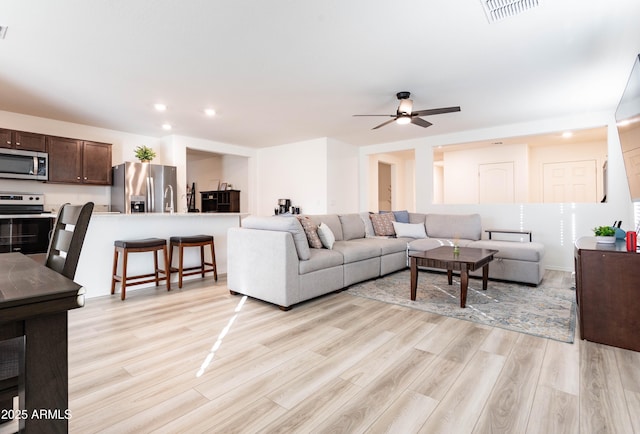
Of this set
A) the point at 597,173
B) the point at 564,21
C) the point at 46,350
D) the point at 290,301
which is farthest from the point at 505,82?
the point at 597,173

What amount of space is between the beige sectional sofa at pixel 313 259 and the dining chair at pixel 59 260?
1.88m

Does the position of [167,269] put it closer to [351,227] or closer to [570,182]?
[351,227]

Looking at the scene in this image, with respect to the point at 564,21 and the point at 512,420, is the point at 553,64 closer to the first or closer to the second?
the point at 564,21

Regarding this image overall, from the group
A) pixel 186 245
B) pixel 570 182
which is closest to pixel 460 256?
pixel 186 245

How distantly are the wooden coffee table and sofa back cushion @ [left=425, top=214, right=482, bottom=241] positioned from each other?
56.5 inches

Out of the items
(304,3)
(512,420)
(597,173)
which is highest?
(304,3)

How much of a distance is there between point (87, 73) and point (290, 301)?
10.5 ft

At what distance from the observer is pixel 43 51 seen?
2.80 metres

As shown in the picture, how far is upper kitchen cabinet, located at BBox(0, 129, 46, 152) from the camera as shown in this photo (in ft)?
14.1

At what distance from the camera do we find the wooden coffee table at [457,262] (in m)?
3.14

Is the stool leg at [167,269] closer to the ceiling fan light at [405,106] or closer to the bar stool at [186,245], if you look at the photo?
the bar stool at [186,245]

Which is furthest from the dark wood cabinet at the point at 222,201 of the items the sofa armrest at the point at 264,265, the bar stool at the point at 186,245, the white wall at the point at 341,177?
the sofa armrest at the point at 264,265

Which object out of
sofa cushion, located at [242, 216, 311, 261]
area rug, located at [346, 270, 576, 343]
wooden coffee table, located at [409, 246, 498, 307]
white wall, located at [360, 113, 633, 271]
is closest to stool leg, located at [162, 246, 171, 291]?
sofa cushion, located at [242, 216, 311, 261]

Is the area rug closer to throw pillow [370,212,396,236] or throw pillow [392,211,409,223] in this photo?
throw pillow [370,212,396,236]
